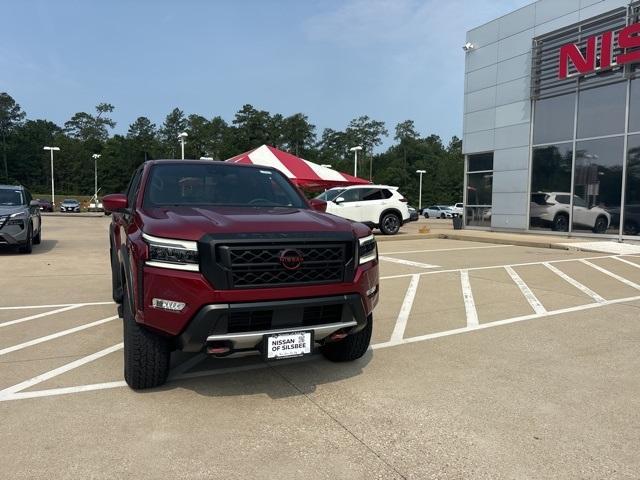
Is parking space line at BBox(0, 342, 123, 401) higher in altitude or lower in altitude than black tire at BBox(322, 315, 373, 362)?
lower

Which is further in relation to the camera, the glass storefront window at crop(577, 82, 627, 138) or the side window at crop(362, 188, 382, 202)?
the side window at crop(362, 188, 382, 202)

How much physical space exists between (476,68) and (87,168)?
96379 mm

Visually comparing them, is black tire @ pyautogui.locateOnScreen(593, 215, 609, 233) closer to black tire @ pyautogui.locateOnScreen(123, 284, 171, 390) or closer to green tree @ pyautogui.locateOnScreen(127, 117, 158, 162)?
black tire @ pyautogui.locateOnScreen(123, 284, 171, 390)

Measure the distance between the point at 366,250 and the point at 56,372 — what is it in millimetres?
2793

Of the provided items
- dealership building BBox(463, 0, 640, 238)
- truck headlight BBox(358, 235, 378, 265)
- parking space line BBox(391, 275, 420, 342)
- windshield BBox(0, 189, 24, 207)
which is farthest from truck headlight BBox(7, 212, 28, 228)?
dealership building BBox(463, 0, 640, 238)

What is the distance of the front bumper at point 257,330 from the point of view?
3164 mm

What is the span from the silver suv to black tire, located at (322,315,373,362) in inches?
389

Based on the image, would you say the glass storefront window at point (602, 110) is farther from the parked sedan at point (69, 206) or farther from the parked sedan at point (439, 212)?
the parked sedan at point (69, 206)

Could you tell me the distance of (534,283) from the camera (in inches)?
338

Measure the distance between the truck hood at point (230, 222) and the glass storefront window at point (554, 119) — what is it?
17.3 m

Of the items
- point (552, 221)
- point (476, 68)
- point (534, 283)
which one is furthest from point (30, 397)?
point (476, 68)

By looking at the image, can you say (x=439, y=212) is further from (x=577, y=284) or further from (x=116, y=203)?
(x=116, y=203)

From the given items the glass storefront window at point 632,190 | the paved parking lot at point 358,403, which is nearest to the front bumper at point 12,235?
the paved parking lot at point 358,403

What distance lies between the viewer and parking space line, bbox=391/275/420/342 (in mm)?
5434
